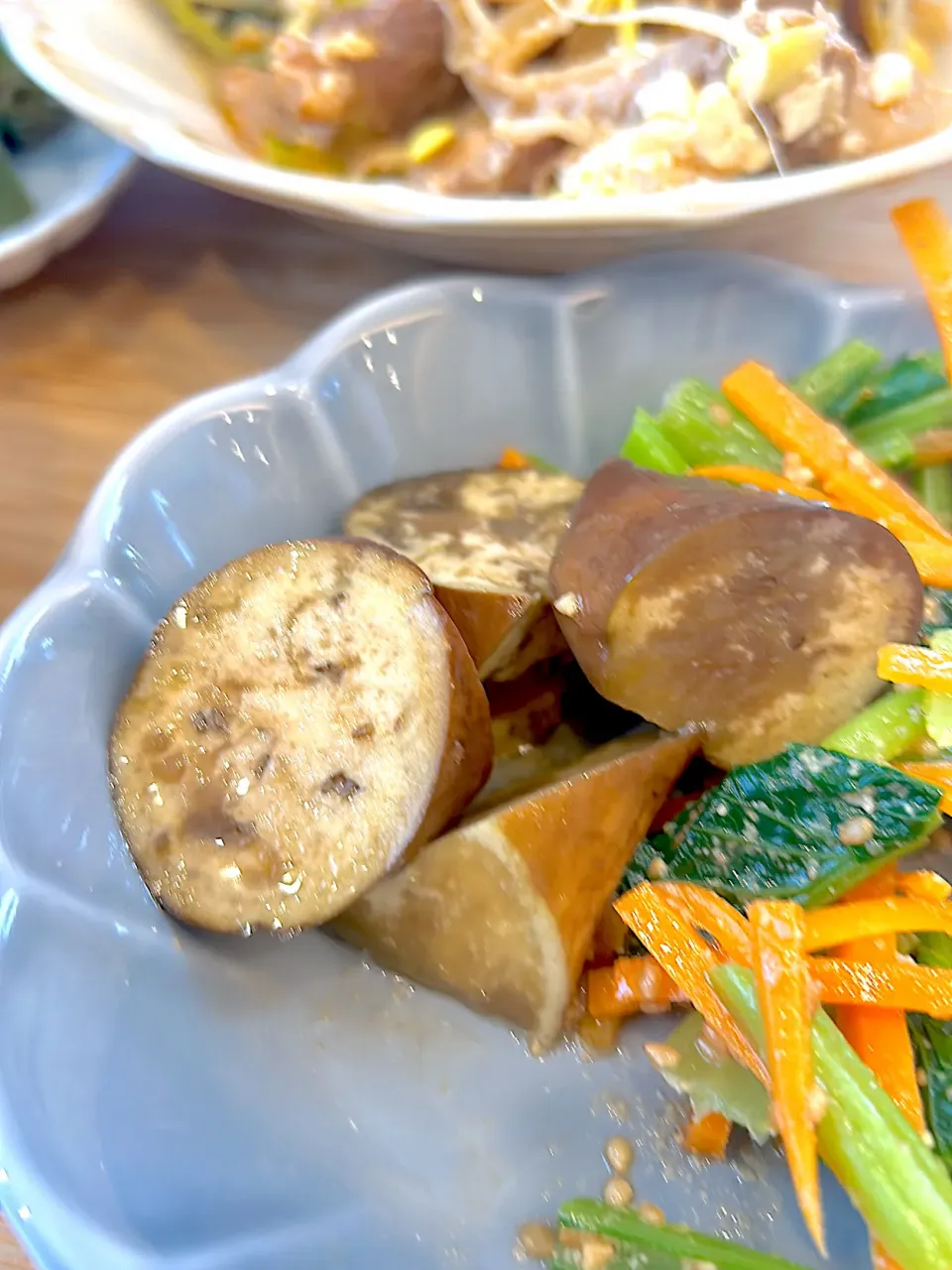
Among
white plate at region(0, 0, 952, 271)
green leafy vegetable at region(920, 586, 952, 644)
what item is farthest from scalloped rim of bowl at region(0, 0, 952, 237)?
green leafy vegetable at region(920, 586, 952, 644)

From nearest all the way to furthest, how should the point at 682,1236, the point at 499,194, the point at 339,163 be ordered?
the point at 682,1236 → the point at 499,194 → the point at 339,163

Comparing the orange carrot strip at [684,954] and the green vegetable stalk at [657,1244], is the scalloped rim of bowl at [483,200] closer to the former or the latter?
the orange carrot strip at [684,954]

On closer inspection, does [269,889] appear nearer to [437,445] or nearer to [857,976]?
[857,976]

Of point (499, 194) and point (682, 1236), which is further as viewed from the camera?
point (499, 194)

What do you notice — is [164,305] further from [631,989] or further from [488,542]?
[631,989]

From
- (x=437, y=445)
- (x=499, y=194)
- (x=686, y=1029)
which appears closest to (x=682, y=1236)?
(x=686, y=1029)

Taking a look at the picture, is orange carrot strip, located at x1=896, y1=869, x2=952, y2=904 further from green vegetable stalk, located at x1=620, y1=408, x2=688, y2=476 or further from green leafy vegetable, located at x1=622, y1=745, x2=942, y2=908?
green vegetable stalk, located at x1=620, y1=408, x2=688, y2=476

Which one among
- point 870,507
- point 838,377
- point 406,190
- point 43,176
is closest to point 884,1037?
point 870,507
